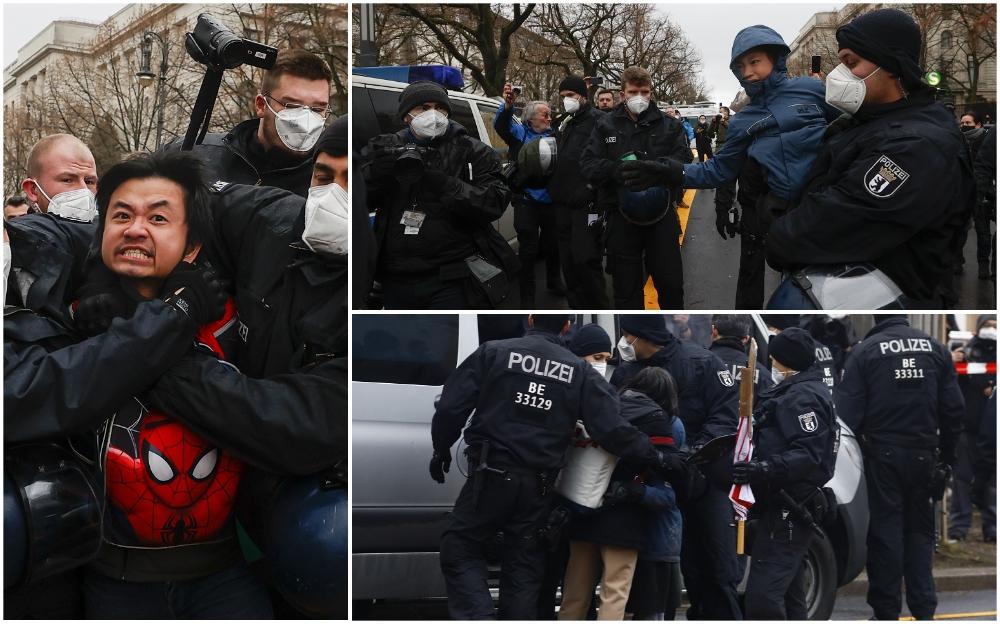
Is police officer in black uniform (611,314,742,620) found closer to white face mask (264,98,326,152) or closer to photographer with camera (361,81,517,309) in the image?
photographer with camera (361,81,517,309)

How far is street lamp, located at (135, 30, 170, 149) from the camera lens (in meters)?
3.41

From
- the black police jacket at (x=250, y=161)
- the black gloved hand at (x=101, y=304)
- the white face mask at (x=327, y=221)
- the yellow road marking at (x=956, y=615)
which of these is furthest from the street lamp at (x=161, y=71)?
the yellow road marking at (x=956, y=615)

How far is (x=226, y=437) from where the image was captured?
2883 millimetres

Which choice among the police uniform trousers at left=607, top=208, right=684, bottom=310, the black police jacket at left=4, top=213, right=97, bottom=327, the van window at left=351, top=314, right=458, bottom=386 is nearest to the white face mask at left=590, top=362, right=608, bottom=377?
the van window at left=351, top=314, right=458, bottom=386

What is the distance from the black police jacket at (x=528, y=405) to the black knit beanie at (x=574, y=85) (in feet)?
4.09

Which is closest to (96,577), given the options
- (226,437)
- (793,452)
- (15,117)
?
(226,437)

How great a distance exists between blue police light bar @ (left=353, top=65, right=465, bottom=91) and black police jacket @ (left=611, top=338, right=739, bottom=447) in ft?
4.13

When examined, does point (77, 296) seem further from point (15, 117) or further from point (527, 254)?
point (527, 254)

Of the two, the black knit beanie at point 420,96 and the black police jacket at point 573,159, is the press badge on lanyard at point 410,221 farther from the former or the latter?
the black police jacket at point 573,159

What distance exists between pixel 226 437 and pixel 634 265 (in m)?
1.99

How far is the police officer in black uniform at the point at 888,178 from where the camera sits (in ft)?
10.3

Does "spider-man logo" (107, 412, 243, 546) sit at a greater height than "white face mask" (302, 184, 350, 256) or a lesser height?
lesser

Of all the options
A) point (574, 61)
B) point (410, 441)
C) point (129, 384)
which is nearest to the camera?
point (129, 384)

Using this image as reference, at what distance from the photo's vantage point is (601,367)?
3.31 m
